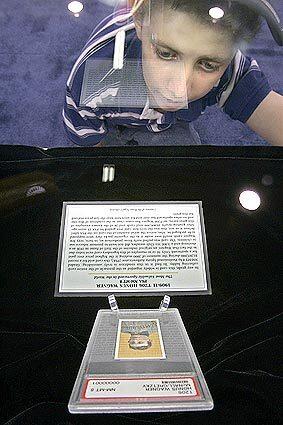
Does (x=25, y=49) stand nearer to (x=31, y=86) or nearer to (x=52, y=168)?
(x=31, y=86)

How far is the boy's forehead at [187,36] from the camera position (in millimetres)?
746

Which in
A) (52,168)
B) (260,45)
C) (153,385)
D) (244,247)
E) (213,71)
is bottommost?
(153,385)

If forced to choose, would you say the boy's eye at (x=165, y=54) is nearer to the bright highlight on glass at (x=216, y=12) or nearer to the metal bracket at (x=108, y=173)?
the bright highlight on glass at (x=216, y=12)

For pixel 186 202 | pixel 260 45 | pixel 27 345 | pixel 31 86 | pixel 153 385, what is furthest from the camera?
pixel 31 86

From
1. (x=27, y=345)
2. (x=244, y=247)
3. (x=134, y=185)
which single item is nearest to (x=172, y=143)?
(x=134, y=185)

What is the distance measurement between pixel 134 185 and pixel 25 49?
53 cm

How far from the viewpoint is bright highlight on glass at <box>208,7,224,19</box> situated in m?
0.77

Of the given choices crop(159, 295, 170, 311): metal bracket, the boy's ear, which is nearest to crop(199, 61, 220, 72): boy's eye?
the boy's ear

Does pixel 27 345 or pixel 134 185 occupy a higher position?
pixel 134 185

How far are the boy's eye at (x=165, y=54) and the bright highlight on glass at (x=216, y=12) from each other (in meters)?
0.08

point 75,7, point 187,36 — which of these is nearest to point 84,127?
point 187,36

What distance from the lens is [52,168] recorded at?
0.77m

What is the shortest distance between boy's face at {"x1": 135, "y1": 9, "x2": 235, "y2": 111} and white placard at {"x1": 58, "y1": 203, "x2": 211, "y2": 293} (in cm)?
20

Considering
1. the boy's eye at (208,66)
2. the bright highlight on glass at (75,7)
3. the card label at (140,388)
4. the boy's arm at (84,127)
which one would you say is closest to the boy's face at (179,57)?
A: the boy's eye at (208,66)
